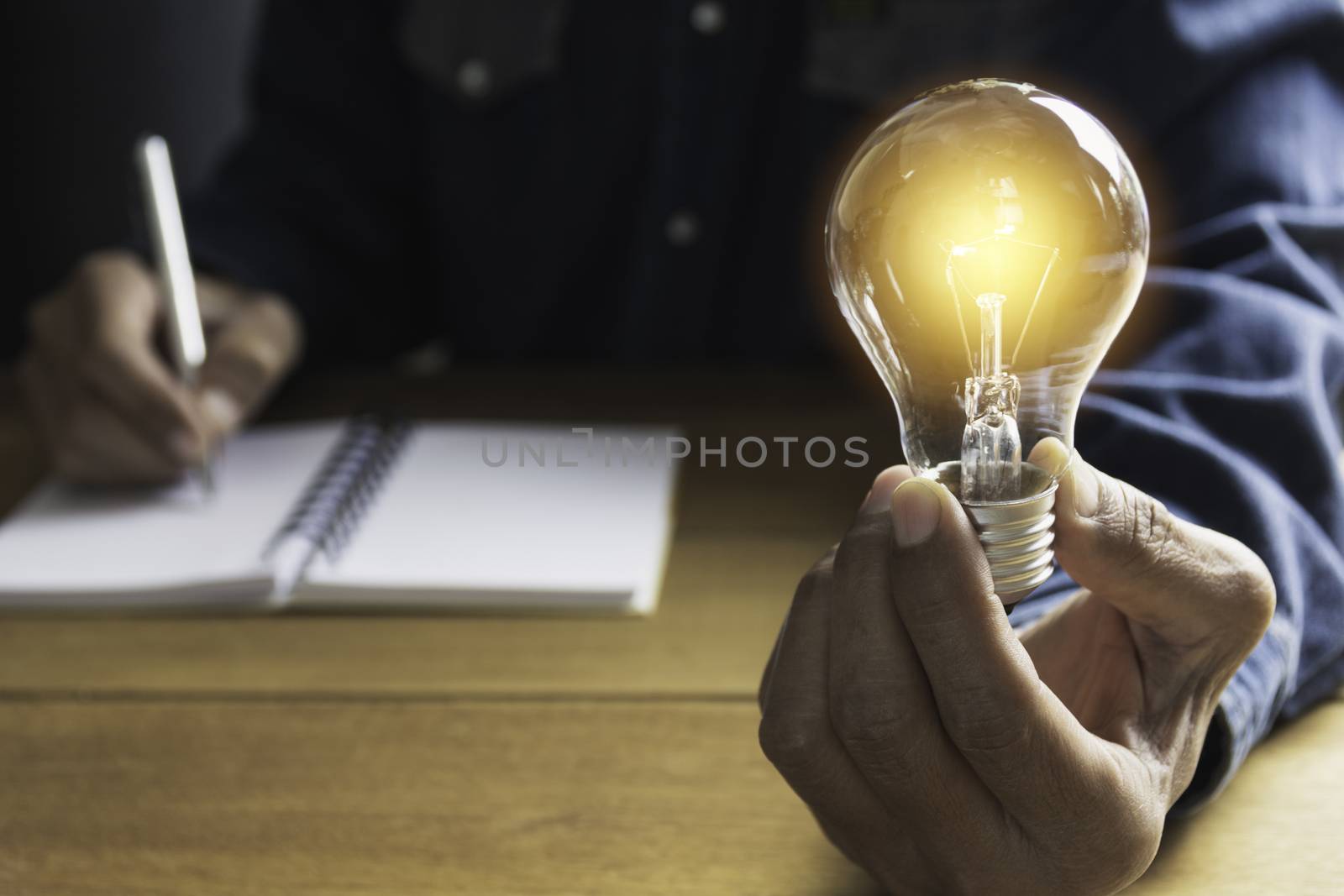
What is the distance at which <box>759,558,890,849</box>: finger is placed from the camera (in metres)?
0.34

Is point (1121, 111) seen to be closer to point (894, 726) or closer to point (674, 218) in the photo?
point (674, 218)

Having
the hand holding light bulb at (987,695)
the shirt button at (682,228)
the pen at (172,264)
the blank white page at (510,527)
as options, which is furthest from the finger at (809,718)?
the shirt button at (682,228)

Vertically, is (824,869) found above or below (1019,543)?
below

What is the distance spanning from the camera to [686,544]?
0.63m

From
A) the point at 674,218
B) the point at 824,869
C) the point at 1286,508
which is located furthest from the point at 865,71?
the point at 824,869

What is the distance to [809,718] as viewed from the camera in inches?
13.3

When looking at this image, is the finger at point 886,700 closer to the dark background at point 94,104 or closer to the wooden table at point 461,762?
the wooden table at point 461,762

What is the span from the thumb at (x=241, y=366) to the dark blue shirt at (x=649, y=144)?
0.06 m

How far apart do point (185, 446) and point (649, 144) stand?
1.41 ft

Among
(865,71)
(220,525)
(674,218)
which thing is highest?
(865,71)

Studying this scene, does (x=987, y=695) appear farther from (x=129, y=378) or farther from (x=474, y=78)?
(x=474, y=78)

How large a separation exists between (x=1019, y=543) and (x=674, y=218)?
0.68m

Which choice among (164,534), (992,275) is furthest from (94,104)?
(992,275)

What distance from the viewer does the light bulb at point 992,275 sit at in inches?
12.2
